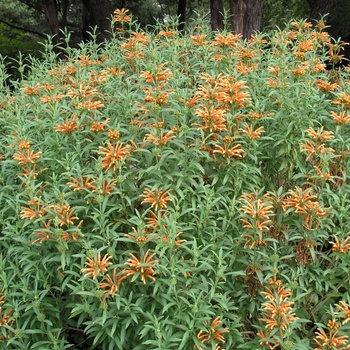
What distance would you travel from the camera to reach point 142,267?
2.27m

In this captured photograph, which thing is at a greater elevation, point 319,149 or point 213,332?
point 319,149

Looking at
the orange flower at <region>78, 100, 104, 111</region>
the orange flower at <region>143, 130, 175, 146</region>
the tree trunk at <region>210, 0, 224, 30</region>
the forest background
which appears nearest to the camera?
the orange flower at <region>143, 130, 175, 146</region>

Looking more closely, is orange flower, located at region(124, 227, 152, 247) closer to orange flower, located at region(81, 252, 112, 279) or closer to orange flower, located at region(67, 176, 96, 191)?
orange flower, located at region(81, 252, 112, 279)

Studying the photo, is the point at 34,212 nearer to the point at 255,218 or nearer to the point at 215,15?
the point at 255,218

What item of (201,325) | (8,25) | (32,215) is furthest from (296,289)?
(8,25)

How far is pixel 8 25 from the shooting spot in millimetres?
15328

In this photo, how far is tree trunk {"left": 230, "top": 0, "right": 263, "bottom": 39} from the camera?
6840mm

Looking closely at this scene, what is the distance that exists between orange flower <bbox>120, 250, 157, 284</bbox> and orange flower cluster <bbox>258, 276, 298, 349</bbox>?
56 centimetres

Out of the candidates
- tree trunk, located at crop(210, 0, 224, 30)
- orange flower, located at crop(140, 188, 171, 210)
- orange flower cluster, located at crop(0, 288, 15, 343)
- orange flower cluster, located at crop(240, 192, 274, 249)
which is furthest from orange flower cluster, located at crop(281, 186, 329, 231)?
tree trunk, located at crop(210, 0, 224, 30)

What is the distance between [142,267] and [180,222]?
17.2 inches

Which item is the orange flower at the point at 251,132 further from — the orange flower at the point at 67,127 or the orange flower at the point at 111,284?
the orange flower at the point at 111,284

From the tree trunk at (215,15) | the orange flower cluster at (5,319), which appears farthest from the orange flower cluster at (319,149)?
the tree trunk at (215,15)

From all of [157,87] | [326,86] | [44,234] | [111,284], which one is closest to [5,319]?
[44,234]

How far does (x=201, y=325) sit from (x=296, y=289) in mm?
616
